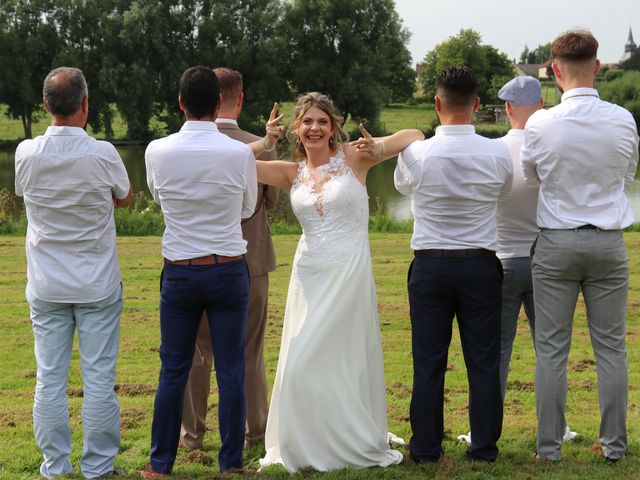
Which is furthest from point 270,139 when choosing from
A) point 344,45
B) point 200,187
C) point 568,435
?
point 344,45

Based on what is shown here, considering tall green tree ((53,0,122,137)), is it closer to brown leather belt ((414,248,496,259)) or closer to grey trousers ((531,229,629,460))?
brown leather belt ((414,248,496,259))

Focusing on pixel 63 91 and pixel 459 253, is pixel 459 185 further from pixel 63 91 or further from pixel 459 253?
pixel 63 91

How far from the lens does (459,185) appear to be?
4.71 metres

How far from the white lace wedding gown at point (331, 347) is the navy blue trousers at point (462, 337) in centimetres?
26

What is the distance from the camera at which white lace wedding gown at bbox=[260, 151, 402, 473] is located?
16.1 ft

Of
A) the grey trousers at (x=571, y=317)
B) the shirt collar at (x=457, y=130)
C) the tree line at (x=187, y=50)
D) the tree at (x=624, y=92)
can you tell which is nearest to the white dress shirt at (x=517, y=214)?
the grey trousers at (x=571, y=317)

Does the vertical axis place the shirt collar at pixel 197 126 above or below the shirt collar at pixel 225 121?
below

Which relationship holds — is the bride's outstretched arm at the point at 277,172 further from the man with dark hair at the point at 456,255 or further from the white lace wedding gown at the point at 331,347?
the man with dark hair at the point at 456,255

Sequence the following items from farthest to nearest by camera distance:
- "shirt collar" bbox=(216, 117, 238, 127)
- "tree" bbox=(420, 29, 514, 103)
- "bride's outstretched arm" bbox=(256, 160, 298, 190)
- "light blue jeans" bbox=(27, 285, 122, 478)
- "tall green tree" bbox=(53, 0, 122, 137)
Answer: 1. "tree" bbox=(420, 29, 514, 103)
2. "tall green tree" bbox=(53, 0, 122, 137)
3. "shirt collar" bbox=(216, 117, 238, 127)
4. "bride's outstretched arm" bbox=(256, 160, 298, 190)
5. "light blue jeans" bbox=(27, 285, 122, 478)

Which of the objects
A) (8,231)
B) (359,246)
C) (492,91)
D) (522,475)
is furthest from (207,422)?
(492,91)

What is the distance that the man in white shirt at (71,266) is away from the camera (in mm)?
4648

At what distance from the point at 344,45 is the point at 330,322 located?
5008cm

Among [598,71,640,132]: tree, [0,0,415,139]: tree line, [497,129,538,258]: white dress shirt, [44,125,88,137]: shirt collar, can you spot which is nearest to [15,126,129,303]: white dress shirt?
[44,125,88,137]: shirt collar

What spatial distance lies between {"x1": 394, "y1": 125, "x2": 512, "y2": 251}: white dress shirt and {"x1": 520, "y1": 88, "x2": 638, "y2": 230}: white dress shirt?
24 cm
